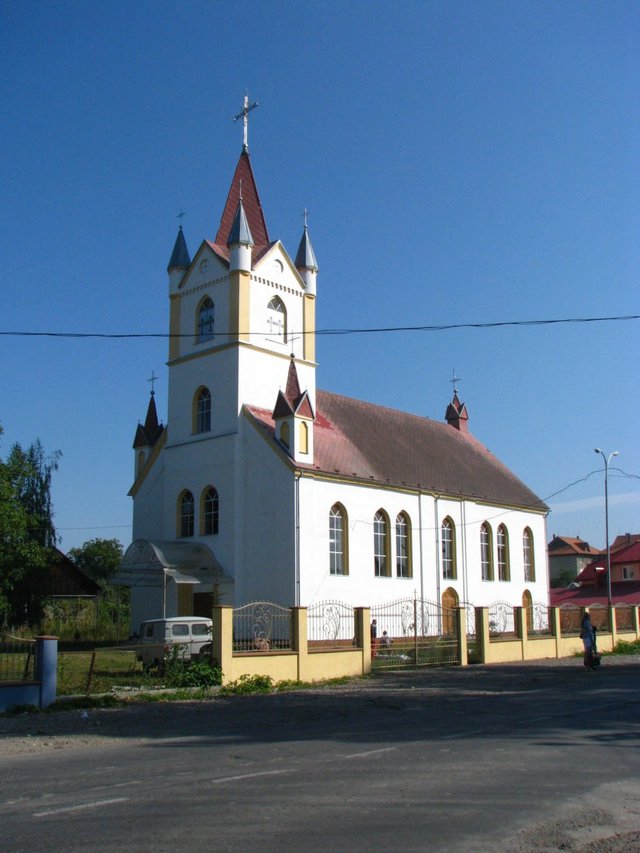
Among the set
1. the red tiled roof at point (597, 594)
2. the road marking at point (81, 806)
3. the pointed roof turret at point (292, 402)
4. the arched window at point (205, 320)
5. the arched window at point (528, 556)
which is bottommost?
the road marking at point (81, 806)

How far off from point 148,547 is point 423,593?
38.7 feet

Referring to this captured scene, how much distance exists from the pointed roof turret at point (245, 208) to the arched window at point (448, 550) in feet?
46.9

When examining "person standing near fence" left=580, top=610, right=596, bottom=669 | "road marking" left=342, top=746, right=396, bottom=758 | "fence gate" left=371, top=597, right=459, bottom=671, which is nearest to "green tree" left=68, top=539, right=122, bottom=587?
"fence gate" left=371, top=597, right=459, bottom=671

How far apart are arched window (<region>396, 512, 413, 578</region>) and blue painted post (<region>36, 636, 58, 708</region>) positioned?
20.1 meters

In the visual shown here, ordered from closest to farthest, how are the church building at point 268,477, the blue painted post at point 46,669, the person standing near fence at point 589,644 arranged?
the blue painted post at point 46,669 → the person standing near fence at point 589,644 → the church building at point 268,477

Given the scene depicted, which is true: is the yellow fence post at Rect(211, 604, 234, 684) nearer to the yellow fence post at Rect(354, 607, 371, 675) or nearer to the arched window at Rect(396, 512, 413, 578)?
the yellow fence post at Rect(354, 607, 371, 675)

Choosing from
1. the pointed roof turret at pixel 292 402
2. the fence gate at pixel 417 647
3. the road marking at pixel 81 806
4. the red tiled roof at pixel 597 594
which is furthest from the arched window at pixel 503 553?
the road marking at pixel 81 806

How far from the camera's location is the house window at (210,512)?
32875 mm

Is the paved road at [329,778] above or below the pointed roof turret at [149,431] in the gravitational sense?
below

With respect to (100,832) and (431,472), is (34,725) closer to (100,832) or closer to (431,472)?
(100,832)

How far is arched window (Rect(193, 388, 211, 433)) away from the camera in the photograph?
112 ft

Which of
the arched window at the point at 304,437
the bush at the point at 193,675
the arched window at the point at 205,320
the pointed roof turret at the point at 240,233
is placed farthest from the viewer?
the arched window at the point at 205,320

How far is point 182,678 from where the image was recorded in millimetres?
18938

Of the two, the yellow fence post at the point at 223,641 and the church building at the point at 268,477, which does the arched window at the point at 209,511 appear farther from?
the yellow fence post at the point at 223,641
